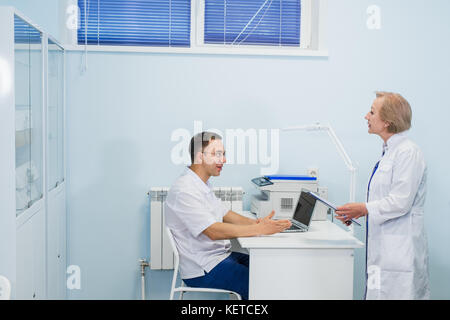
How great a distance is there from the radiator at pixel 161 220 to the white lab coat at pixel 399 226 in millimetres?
972

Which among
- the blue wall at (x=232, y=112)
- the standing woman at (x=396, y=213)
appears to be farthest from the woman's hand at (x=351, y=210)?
the blue wall at (x=232, y=112)

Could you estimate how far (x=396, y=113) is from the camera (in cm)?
259

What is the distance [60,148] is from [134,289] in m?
1.00

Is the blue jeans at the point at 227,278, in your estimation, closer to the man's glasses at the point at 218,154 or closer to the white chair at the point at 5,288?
the man's glasses at the point at 218,154

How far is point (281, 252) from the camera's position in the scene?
8.48 ft

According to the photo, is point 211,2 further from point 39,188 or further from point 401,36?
point 39,188

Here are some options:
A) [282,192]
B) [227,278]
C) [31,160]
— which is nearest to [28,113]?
[31,160]

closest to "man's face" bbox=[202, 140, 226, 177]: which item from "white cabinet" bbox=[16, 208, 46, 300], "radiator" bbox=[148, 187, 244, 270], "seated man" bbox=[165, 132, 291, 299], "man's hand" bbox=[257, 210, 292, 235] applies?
"seated man" bbox=[165, 132, 291, 299]

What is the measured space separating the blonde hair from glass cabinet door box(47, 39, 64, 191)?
1749mm

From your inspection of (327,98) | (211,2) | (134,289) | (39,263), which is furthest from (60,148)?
(327,98)

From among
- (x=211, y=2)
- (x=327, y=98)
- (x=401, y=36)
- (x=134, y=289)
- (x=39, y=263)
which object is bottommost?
(x=134, y=289)

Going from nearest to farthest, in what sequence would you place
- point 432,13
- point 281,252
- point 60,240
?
point 281,252, point 60,240, point 432,13

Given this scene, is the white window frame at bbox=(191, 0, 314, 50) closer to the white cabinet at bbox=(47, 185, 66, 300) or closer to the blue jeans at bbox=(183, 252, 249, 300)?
the white cabinet at bbox=(47, 185, 66, 300)

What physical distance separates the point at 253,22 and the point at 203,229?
1.57 metres
